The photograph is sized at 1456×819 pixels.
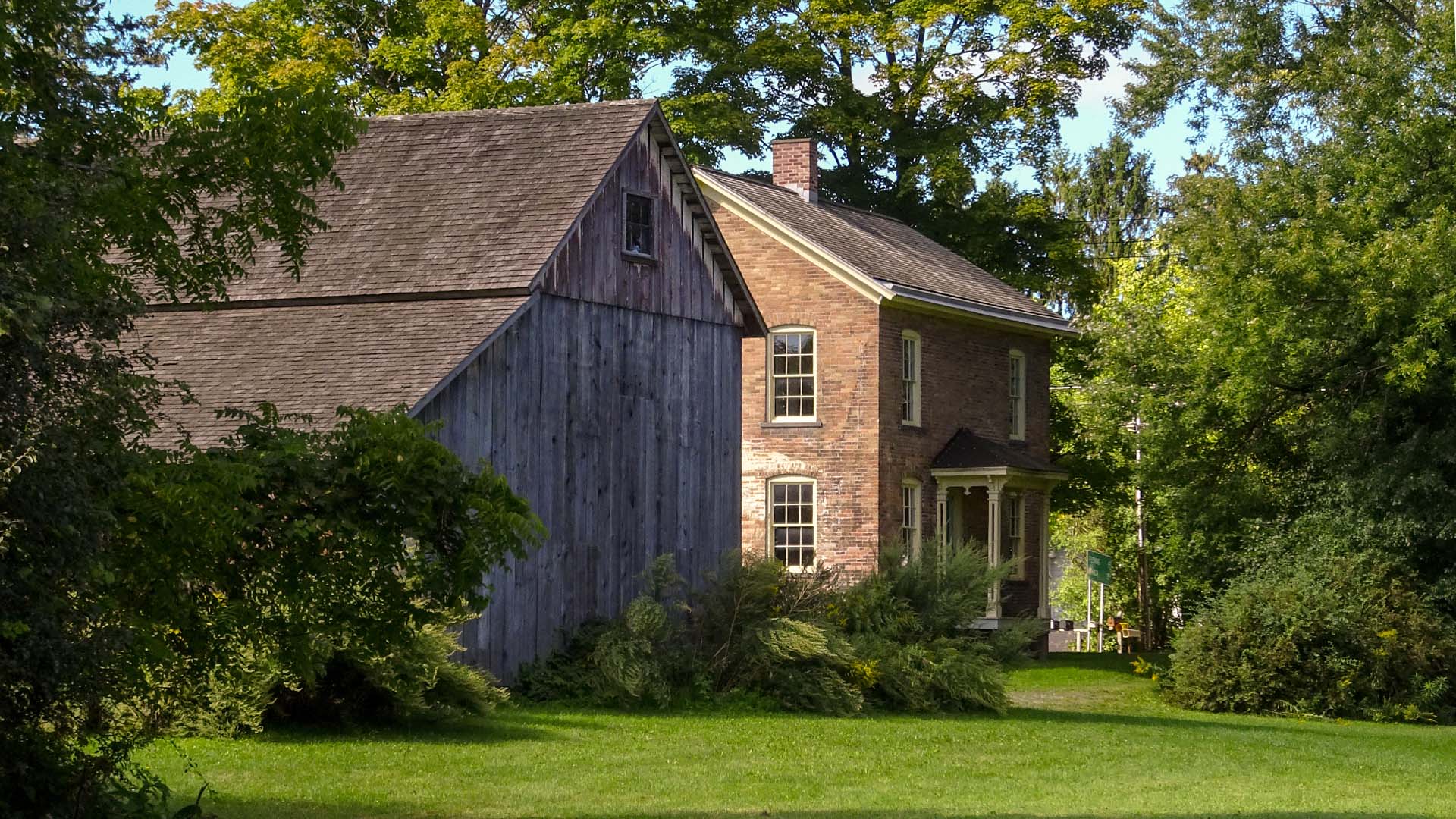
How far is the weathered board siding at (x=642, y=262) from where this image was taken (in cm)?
2242

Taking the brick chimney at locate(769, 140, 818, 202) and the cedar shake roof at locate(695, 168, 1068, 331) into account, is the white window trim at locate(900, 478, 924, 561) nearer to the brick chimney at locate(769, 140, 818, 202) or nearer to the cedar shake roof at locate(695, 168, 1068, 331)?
the cedar shake roof at locate(695, 168, 1068, 331)

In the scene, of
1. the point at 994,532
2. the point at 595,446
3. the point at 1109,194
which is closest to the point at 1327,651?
the point at 994,532

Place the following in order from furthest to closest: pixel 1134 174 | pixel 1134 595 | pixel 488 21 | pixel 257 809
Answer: pixel 1134 174 → pixel 1134 595 → pixel 488 21 → pixel 257 809

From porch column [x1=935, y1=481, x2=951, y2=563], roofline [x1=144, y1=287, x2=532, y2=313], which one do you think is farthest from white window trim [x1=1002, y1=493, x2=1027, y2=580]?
roofline [x1=144, y1=287, x2=532, y2=313]

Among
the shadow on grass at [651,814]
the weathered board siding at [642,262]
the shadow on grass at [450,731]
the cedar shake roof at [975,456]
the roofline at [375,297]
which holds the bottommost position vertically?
the shadow on grass at [651,814]

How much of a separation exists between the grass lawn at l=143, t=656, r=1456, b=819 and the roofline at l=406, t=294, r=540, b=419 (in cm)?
344

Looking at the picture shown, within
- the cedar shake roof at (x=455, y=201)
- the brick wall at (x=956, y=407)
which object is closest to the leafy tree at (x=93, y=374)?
the cedar shake roof at (x=455, y=201)

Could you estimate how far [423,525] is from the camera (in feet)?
35.6

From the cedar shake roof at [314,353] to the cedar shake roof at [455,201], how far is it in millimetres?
333

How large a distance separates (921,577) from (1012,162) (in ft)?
71.9

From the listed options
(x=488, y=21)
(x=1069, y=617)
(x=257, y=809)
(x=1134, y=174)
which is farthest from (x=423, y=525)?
(x=1134, y=174)

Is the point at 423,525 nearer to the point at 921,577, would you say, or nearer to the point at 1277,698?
the point at 921,577

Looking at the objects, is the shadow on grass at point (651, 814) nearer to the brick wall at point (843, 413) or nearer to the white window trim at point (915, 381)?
the brick wall at point (843, 413)

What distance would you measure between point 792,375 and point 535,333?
35.0ft
